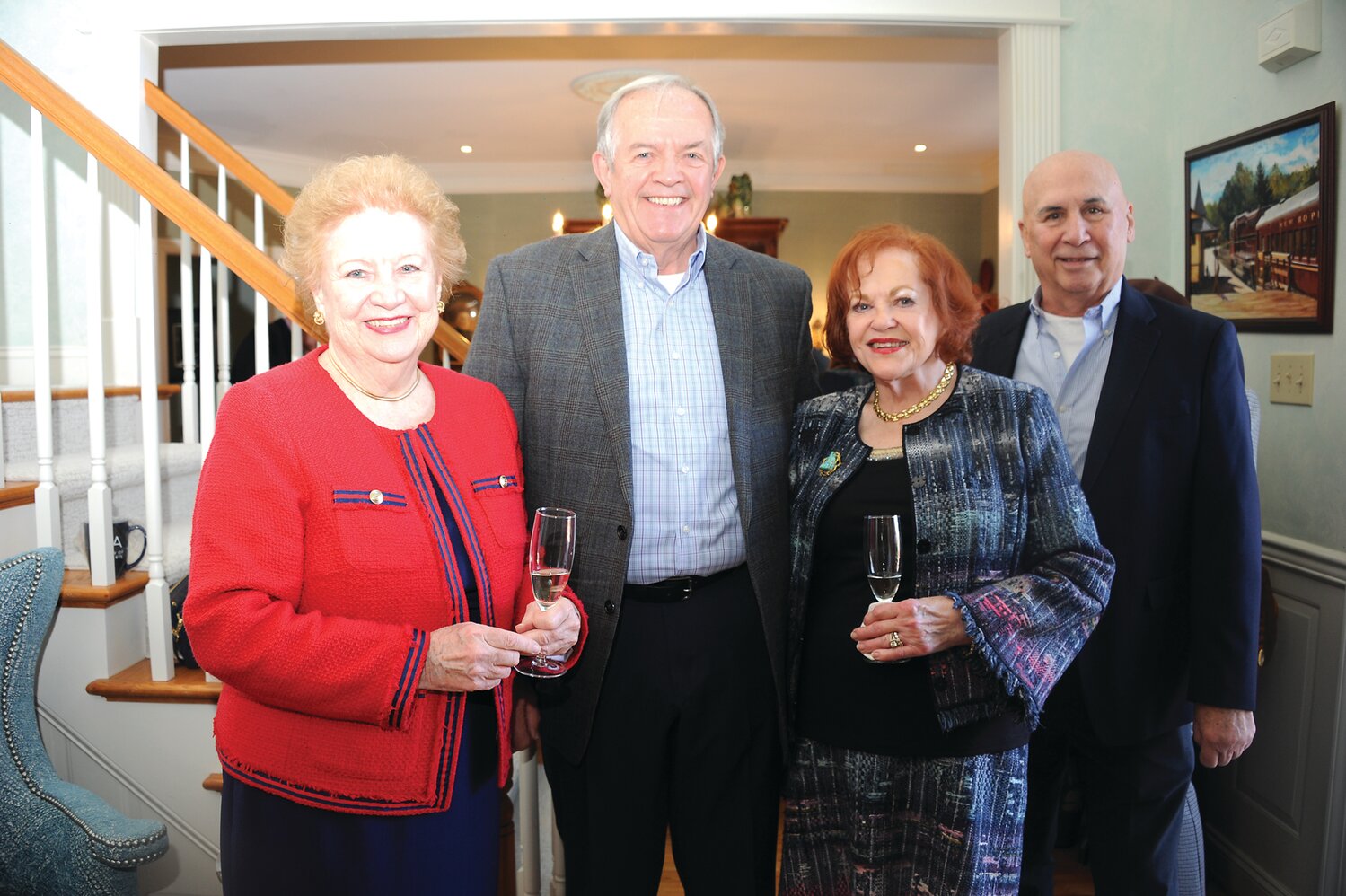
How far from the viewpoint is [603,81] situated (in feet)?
19.2

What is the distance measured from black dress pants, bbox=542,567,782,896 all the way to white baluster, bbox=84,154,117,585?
48.0 inches

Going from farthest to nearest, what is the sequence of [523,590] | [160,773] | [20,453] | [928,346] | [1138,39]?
1. [1138,39]
2. [20,453]
3. [160,773]
4. [928,346]
5. [523,590]

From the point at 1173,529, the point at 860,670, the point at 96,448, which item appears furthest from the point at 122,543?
the point at 1173,529

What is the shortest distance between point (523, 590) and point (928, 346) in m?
0.79

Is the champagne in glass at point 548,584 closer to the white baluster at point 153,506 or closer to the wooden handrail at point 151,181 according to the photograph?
the wooden handrail at point 151,181

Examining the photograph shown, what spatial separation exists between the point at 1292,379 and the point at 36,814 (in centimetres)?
308

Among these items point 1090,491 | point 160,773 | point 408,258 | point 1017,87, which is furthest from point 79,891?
point 1017,87

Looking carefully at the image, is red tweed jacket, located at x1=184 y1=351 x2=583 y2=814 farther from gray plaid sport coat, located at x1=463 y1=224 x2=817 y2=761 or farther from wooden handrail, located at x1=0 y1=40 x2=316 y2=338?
wooden handrail, located at x1=0 y1=40 x2=316 y2=338

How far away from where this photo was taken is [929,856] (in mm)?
1466

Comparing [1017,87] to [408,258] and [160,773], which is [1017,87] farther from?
[160,773]

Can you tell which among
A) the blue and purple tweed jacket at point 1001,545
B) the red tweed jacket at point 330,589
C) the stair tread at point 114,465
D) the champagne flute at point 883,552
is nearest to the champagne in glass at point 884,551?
the champagne flute at point 883,552

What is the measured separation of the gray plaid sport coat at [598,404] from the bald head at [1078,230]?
64 centimetres

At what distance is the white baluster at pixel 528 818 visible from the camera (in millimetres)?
2086

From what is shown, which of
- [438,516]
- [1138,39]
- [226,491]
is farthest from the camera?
[1138,39]
